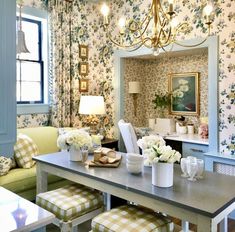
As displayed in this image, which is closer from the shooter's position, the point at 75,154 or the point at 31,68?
the point at 75,154

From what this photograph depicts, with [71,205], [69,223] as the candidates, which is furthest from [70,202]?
[69,223]

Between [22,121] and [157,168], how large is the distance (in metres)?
2.67

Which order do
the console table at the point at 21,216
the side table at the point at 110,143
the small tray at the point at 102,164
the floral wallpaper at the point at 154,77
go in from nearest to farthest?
the console table at the point at 21,216, the small tray at the point at 102,164, the side table at the point at 110,143, the floral wallpaper at the point at 154,77

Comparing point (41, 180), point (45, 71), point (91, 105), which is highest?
point (45, 71)

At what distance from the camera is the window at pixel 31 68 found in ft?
12.9

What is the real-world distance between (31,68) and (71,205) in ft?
8.42

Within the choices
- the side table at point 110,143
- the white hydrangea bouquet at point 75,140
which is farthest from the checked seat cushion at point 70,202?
the side table at point 110,143

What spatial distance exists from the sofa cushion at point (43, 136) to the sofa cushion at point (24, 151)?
0.25 m

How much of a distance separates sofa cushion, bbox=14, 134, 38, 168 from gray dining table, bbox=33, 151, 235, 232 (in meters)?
0.95

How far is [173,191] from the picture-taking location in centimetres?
174

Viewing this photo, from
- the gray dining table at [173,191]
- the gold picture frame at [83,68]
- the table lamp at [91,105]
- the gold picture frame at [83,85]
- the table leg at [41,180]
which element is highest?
the gold picture frame at [83,68]

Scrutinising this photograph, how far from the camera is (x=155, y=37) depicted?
8.59 ft

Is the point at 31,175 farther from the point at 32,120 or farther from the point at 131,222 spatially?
the point at 131,222

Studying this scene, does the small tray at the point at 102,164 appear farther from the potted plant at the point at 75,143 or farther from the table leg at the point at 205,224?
the table leg at the point at 205,224
